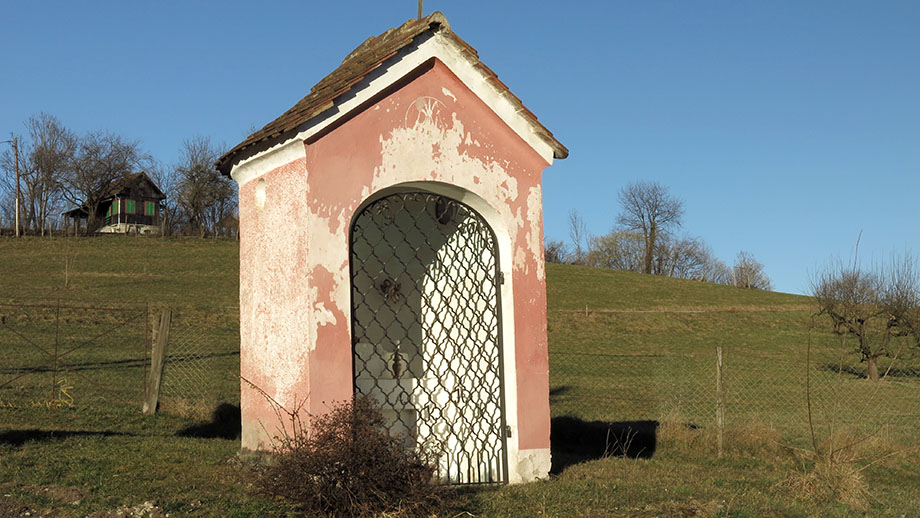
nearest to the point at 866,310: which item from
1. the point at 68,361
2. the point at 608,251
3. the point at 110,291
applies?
the point at 68,361

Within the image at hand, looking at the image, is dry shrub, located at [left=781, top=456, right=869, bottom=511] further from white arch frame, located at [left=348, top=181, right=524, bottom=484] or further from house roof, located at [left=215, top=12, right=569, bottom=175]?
house roof, located at [left=215, top=12, right=569, bottom=175]

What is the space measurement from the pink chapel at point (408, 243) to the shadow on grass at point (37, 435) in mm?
2269

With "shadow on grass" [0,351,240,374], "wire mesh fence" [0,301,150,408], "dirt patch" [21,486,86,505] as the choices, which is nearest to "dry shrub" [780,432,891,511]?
"dirt patch" [21,486,86,505]

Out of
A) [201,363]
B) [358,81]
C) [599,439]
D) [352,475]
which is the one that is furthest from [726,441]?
[201,363]

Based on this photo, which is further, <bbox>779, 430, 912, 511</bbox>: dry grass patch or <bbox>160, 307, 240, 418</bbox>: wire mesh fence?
<bbox>160, 307, 240, 418</bbox>: wire mesh fence

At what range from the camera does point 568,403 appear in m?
15.0

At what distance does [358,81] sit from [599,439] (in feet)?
19.5

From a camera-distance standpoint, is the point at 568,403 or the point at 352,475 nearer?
the point at 352,475

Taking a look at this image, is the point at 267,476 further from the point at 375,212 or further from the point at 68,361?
the point at 68,361

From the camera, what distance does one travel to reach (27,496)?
547 centimetres

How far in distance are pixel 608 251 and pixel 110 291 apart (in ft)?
142

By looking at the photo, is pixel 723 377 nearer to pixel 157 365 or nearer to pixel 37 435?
pixel 157 365

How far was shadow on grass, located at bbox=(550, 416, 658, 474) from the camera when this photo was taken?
920 cm

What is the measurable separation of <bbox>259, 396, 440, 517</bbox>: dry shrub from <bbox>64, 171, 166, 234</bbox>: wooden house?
5242cm
